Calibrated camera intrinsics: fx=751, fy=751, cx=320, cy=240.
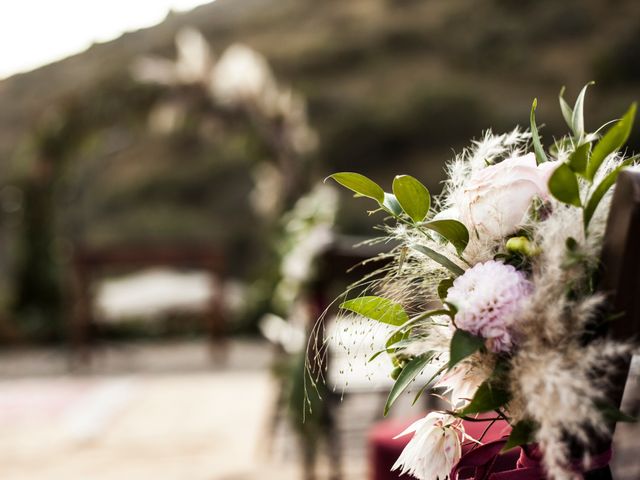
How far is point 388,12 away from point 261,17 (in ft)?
12.0

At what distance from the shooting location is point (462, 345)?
→ 2.09 ft

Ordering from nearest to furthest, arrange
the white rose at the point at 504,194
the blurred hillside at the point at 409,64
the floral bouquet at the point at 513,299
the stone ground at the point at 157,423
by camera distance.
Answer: the floral bouquet at the point at 513,299, the white rose at the point at 504,194, the stone ground at the point at 157,423, the blurred hillside at the point at 409,64

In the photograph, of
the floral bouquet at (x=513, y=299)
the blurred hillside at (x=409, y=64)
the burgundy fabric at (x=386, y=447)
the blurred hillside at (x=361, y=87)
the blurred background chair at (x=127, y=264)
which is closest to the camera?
the floral bouquet at (x=513, y=299)

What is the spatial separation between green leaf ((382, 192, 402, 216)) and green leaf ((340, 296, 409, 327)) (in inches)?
3.7

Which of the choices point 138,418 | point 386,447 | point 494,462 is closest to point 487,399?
point 494,462

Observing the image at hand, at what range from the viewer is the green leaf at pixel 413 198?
75 centimetres

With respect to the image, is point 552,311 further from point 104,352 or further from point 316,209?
point 104,352

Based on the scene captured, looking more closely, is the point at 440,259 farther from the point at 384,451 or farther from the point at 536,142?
the point at 384,451

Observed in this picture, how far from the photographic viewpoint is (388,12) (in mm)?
21656

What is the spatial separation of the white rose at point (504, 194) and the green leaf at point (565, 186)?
4 centimetres

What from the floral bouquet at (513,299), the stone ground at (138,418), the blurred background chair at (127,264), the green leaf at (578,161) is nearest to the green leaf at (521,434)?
the floral bouquet at (513,299)

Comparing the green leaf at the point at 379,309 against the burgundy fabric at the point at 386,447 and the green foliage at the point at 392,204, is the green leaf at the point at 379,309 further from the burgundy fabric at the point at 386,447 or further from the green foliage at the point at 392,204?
the burgundy fabric at the point at 386,447

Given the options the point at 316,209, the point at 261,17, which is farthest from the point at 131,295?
the point at 261,17

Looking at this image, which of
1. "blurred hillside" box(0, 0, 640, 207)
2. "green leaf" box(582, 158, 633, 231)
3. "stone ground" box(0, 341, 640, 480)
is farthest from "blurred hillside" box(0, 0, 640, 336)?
"green leaf" box(582, 158, 633, 231)
